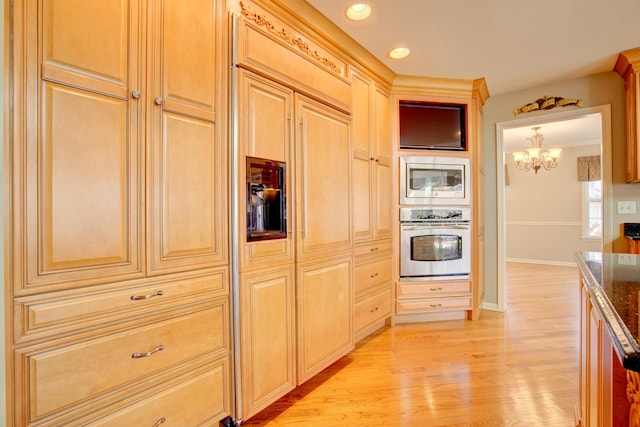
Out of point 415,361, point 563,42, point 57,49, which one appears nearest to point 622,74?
point 563,42

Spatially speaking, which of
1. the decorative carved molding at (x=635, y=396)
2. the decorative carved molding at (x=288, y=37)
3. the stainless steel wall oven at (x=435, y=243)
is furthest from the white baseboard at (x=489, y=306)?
the decorative carved molding at (x=635, y=396)

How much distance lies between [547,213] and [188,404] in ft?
25.4

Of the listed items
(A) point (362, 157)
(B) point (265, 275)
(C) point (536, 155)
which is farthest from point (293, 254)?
(C) point (536, 155)

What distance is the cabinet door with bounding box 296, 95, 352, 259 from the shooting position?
1898 mm

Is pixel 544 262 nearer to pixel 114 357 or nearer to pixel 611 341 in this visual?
pixel 611 341

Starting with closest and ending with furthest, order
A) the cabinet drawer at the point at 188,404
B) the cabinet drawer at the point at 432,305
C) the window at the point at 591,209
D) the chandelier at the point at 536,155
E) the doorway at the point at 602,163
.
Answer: the cabinet drawer at the point at 188,404, the doorway at the point at 602,163, the cabinet drawer at the point at 432,305, the chandelier at the point at 536,155, the window at the point at 591,209

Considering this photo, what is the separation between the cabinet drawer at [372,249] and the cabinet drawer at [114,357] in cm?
136

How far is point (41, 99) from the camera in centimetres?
97

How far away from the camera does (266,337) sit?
1668mm

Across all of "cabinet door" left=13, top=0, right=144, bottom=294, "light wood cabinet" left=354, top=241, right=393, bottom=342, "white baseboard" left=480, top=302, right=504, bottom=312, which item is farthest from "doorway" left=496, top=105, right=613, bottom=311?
"cabinet door" left=13, top=0, right=144, bottom=294

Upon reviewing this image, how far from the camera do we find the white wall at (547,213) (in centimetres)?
642

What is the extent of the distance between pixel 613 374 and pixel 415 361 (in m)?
1.74

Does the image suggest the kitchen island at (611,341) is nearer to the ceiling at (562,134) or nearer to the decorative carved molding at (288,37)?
the decorative carved molding at (288,37)

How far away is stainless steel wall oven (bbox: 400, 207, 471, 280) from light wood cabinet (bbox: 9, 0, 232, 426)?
2.11 metres
